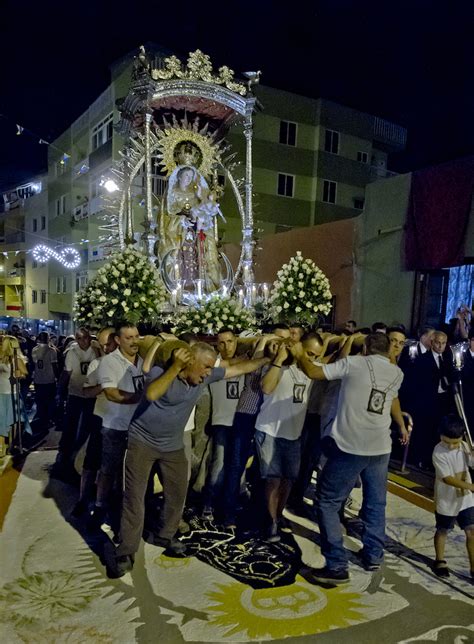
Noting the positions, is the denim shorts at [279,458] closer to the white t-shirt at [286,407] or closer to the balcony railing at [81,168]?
the white t-shirt at [286,407]

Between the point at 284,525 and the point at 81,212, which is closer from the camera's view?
the point at 284,525

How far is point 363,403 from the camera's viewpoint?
12.0ft

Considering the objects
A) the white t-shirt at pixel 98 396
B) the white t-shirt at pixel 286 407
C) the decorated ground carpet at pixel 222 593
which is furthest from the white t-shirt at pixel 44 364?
the white t-shirt at pixel 286 407

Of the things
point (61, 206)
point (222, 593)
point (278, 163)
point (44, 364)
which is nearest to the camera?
point (222, 593)

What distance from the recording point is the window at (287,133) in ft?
73.7

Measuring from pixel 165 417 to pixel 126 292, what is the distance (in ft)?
11.5

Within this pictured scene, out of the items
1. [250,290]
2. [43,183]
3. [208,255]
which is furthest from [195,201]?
[43,183]

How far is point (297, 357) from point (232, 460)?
1.54 meters

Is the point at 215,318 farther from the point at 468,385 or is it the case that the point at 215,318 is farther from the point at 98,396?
the point at 468,385

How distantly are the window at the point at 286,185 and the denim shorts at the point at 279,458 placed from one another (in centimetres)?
1999

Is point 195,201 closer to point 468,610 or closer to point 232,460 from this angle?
point 232,460

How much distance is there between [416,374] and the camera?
21.5ft

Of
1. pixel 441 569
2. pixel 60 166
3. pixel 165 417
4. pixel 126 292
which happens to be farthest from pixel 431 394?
pixel 60 166

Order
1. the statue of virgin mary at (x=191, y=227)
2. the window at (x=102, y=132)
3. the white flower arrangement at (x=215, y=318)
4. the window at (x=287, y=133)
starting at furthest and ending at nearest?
the window at (x=287, y=133)
the window at (x=102, y=132)
the statue of virgin mary at (x=191, y=227)
the white flower arrangement at (x=215, y=318)
